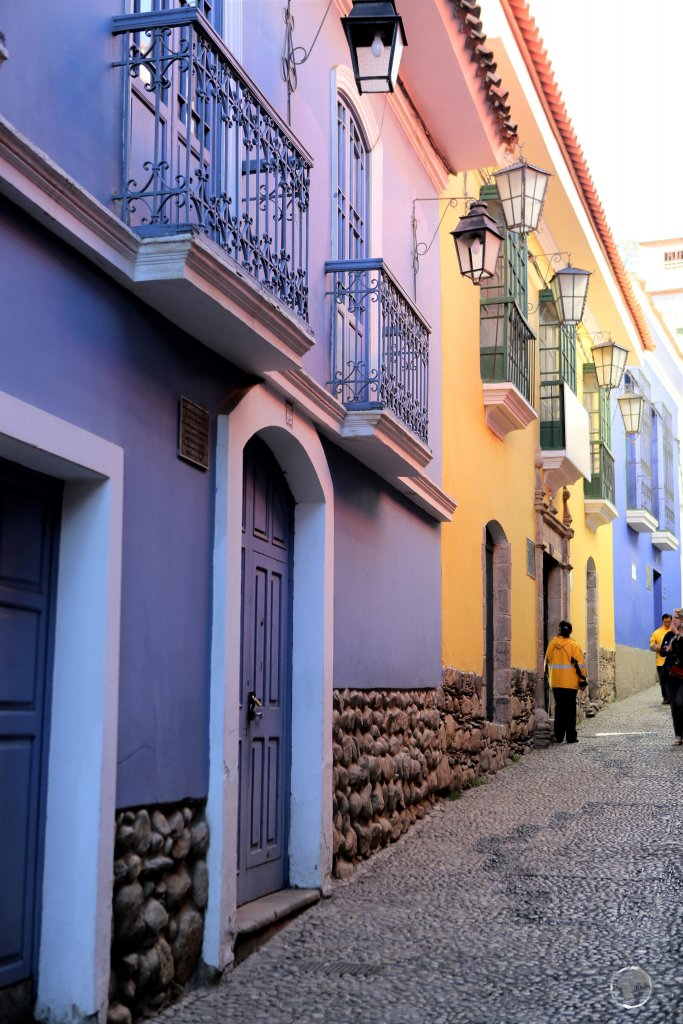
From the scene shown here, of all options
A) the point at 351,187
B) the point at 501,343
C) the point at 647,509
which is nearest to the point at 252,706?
the point at 351,187

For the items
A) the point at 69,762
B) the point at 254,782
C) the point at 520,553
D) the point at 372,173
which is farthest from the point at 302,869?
the point at 520,553

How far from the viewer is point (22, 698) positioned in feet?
15.3

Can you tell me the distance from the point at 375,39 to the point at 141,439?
3018 mm

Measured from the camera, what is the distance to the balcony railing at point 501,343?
13.1 meters

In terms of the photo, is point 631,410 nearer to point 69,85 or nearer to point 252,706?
point 252,706

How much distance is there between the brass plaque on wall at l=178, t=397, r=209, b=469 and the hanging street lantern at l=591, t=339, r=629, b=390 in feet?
42.7

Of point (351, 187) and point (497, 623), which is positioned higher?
point (351, 187)

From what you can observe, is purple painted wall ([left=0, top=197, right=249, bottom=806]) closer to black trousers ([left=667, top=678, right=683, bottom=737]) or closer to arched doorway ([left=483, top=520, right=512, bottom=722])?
arched doorway ([left=483, top=520, right=512, bottom=722])

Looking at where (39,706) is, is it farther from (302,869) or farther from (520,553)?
(520,553)

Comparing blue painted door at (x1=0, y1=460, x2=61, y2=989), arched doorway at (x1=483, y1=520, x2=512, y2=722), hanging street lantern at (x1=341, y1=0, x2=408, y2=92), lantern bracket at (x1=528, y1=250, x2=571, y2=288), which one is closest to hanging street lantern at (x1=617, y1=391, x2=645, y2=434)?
lantern bracket at (x1=528, y1=250, x2=571, y2=288)

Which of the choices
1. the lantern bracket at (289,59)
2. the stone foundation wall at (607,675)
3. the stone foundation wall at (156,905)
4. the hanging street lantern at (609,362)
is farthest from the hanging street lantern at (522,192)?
the stone foundation wall at (607,675)

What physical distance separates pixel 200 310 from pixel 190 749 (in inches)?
77.4

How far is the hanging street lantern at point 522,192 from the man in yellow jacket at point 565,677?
18.7 feet

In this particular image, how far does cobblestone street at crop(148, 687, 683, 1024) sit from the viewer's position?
5246 millimetres
